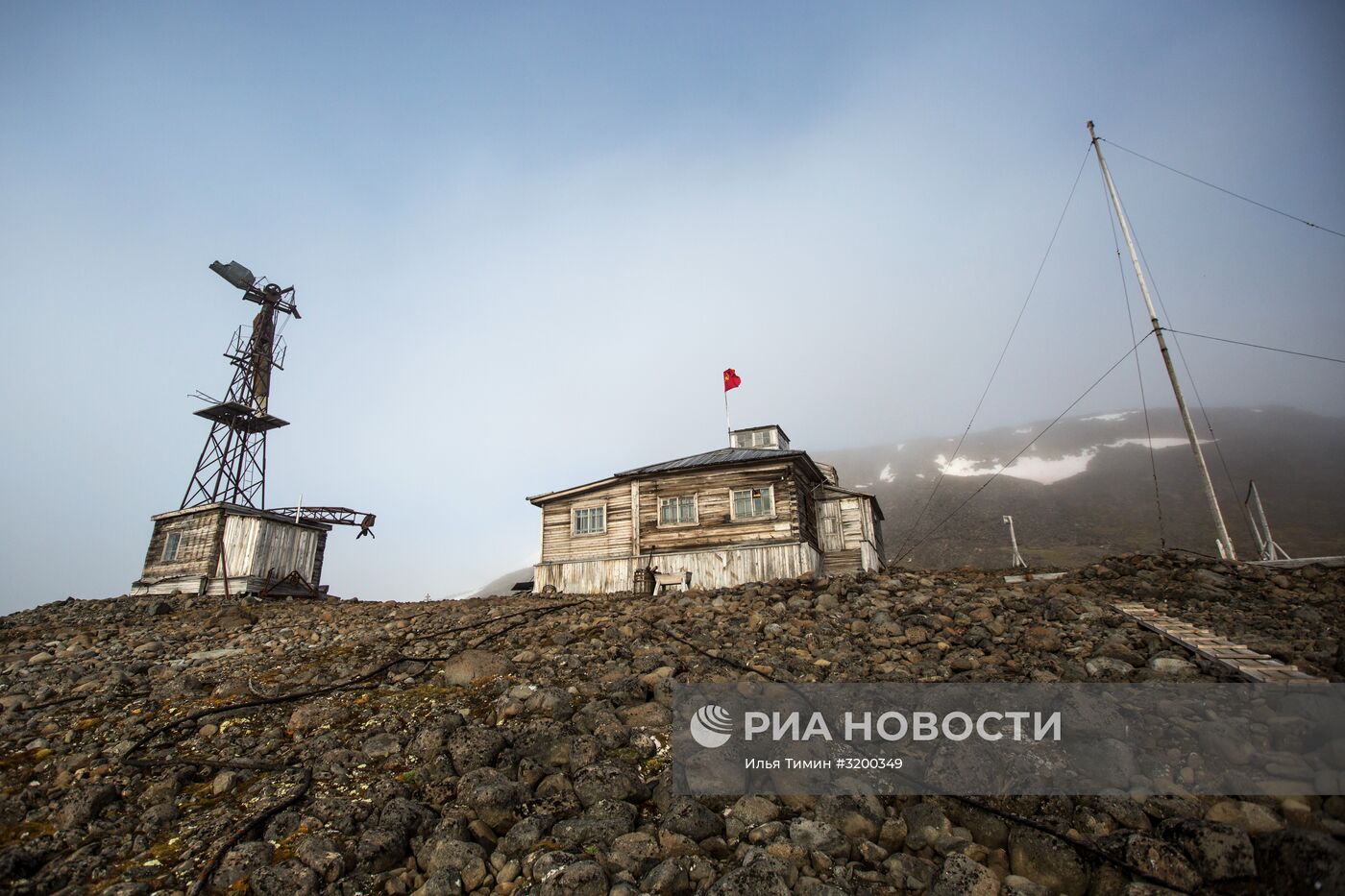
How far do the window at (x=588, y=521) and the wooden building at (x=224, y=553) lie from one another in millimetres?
15327

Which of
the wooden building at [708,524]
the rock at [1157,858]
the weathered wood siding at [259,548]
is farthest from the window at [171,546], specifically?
the rock at [1157,858]

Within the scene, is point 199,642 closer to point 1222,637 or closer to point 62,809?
point 62,809

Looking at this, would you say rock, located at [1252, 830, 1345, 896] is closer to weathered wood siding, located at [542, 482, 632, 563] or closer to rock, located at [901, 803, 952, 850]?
rock, located at [901, 803, 952, 850]

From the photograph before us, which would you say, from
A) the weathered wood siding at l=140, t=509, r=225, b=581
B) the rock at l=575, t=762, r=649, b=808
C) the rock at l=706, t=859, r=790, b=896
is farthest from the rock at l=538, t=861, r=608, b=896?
the weathered wood siding at l=140, t=509, r=225, b=581

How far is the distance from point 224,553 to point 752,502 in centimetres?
2563

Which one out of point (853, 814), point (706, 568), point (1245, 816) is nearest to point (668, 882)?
point (853, 814)

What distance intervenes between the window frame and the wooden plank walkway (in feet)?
60.3

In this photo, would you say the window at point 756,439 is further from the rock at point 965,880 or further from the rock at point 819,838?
the rock at point 965,880

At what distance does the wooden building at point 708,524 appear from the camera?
2317 centimetres

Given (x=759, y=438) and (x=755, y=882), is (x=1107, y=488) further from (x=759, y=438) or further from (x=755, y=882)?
(x=755, y=882)

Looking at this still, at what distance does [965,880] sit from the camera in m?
5.64

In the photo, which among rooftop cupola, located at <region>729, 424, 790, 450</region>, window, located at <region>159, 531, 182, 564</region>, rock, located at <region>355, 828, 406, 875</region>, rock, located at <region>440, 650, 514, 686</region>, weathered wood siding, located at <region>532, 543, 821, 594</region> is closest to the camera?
rock, located at <region>355, 828, 406, 875</region>

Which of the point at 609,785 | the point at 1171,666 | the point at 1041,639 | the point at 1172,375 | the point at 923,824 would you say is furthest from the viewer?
the point at 1172,375

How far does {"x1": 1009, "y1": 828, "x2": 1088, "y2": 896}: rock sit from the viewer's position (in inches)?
225
